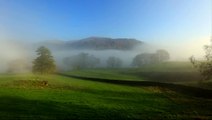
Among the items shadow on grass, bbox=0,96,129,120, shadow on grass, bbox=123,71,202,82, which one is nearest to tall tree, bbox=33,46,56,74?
shadow on grass, bbox=123,71,202,82

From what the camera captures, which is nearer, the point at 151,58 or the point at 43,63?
the point at 43,63

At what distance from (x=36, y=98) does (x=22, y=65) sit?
10015 cm

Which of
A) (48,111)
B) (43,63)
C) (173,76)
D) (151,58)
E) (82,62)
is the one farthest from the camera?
(82,62)

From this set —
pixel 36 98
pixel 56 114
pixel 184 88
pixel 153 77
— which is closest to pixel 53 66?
pixel 153 77

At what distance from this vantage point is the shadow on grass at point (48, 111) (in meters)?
28.9

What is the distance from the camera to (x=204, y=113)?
33312mm

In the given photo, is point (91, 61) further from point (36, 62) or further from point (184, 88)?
point (184, 88)

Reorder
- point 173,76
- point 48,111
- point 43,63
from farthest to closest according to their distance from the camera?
point 173,76 → point 43,63 → point 48,111

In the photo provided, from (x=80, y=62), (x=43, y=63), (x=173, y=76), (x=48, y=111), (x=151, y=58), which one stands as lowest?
(x=48, y=111)

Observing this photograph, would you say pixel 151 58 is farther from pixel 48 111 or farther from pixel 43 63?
pixel 48 111

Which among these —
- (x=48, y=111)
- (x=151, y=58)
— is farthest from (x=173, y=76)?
(x=48, y=111)

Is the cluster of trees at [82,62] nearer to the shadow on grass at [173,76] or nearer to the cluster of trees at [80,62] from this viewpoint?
the cluster of trees at [80,62]

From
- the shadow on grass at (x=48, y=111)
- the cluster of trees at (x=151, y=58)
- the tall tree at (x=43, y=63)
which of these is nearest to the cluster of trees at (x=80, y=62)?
the cluster of trees at (x=151, y=58)

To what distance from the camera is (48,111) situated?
3156 cm
